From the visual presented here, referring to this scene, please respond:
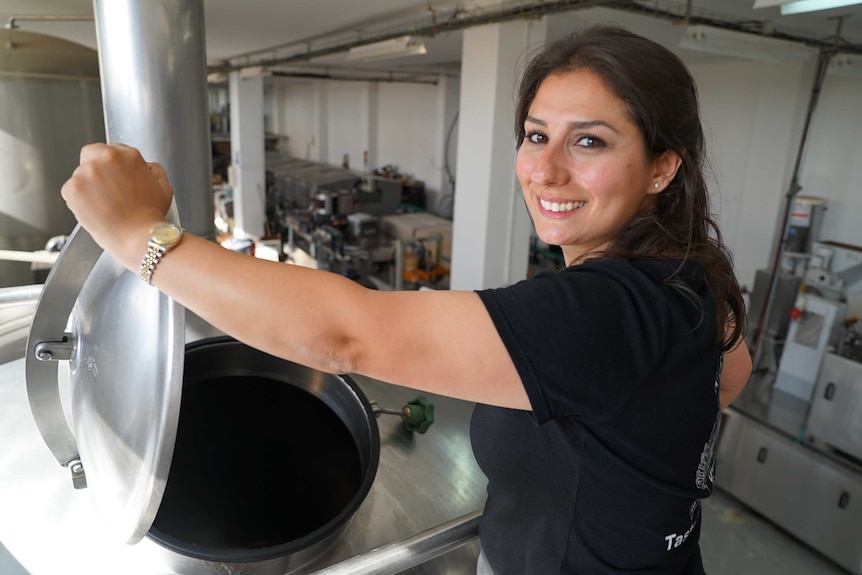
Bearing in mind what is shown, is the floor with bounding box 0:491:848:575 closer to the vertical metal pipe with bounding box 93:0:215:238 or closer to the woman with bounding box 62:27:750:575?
the woman with bounding box 62:27:750:575

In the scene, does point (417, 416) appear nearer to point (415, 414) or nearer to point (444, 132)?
point (415, 414)

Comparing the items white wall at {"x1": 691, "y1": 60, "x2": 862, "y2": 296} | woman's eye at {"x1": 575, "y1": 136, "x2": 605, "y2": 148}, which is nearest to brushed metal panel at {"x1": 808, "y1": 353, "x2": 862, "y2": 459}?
white wall at {"x1": 691, "y1": 60, "x2": 862, "y2": 296}

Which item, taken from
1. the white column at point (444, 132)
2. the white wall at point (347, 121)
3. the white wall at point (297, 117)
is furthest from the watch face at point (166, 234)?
the white wall at point (297, 117)

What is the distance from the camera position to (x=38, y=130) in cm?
208

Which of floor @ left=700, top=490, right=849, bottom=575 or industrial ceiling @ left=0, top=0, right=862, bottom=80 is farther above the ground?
industrial ceiling @ left=0, top=0, right=862, bottom=80

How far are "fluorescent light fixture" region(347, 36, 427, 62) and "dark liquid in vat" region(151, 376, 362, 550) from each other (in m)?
2.98

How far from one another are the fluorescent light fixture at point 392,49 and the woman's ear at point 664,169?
3289 millimetres

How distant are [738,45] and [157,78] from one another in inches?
123

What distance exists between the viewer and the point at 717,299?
654 millimetres

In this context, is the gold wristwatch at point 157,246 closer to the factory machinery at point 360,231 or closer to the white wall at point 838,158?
the factory machinery at point 360,231

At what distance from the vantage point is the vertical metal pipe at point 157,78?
0.96m

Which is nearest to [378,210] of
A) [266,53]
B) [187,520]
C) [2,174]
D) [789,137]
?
[266,53]

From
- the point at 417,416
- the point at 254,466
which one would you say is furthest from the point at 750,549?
the point at 254,466

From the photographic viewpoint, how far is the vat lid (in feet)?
2.15
